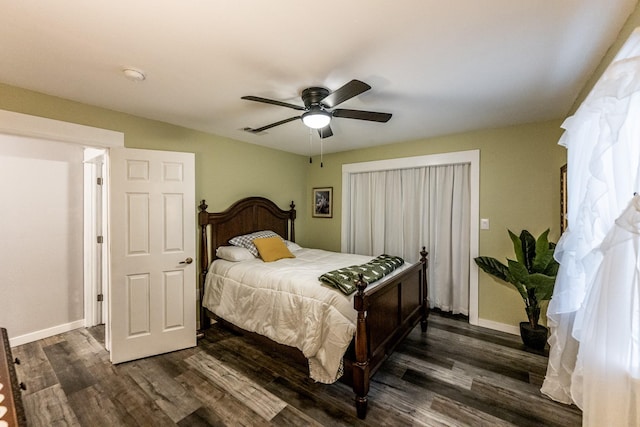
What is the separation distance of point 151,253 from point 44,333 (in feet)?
5.54

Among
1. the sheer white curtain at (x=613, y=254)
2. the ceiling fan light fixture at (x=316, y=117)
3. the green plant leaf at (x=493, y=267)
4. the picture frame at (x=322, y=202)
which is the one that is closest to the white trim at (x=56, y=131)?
the ceiling fan light fixture at (x=316, y=117)

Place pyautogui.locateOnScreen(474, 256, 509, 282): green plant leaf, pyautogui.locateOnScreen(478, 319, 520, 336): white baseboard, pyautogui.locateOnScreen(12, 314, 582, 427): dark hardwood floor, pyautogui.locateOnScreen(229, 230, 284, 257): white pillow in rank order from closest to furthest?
pyautogui.locateOnScreen(12, 314, 582, 427): dark hardwood floor < pyautogui.locateOnScreen(474, 256, 509, 282): green plant leaf < pyautogui.locateOnScreen(478, 319, 520, 336): white baseboard < pyautogui.locateOnScreen(229, 230, 284, 257): white pillow

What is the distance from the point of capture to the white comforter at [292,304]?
1989mm

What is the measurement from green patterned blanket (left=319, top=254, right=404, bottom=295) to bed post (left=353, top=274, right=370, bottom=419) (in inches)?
7.4

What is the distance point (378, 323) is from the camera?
2.16 metres

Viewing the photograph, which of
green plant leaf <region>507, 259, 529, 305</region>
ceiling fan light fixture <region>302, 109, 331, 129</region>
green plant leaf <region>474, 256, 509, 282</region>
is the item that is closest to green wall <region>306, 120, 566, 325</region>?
green plant leaf <region>474, 256, 509, 282</region>

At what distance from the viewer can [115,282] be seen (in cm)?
Result: 248

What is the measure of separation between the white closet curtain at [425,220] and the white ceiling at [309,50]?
125 centimetres

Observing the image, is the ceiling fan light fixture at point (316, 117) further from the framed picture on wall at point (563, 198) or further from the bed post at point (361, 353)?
the framed picture on wall at point (563, 198)

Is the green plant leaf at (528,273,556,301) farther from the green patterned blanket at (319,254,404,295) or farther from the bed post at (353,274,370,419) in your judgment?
the bed post at (353,274,370,419)

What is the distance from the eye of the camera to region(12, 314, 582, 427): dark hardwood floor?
1.83m

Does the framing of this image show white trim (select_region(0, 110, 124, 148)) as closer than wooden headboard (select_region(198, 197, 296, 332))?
Yes

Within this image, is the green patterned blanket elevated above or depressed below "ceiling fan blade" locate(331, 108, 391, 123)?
below

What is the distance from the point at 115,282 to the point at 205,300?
92 cm
